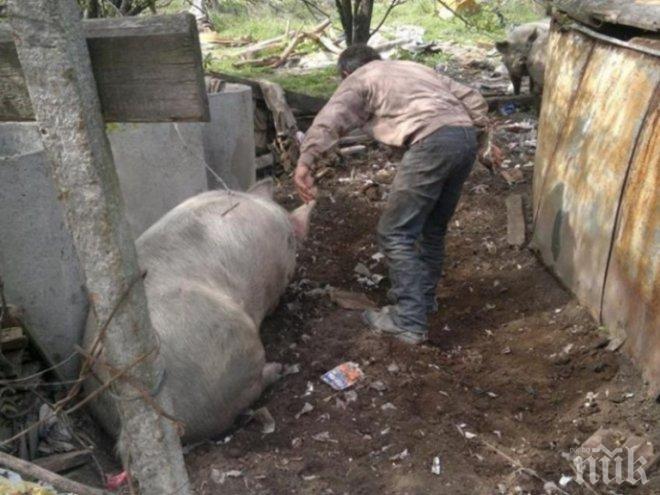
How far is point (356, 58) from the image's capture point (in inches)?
199

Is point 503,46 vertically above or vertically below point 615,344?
above

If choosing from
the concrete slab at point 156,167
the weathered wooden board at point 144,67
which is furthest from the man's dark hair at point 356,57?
the weathered wooden board at point 144,67

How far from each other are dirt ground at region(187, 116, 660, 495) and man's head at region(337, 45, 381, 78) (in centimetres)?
150

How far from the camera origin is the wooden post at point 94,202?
1561 millimetres

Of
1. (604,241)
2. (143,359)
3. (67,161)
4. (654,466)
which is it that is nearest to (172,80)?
(67,161)

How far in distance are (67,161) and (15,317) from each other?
6.50 ft

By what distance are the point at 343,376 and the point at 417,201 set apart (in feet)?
4.12

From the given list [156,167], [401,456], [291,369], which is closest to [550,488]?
[401,456]

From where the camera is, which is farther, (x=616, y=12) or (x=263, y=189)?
(x=263, y=189)

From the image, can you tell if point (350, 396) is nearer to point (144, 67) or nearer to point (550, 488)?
point (550, 488)

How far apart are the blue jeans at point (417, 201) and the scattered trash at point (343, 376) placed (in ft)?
2.04

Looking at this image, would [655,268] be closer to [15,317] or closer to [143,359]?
[143,359]

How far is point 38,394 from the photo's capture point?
11.1 ft

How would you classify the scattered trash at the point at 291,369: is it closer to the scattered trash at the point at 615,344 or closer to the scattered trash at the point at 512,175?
the scattered trash at the point at 615,344
